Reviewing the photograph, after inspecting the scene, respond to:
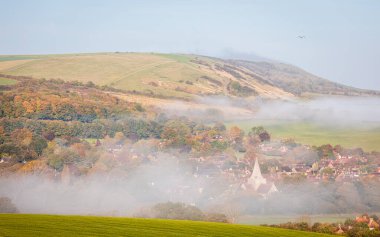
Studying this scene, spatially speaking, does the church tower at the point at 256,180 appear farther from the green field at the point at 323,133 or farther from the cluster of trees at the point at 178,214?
the green field at the point at 323,133

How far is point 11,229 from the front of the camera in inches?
1013

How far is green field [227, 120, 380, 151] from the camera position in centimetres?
10519

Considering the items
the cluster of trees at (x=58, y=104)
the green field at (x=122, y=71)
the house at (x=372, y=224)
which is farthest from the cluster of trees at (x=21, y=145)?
the house at (x=372, y=224)

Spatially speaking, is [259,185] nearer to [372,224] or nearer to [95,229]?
[372,224]

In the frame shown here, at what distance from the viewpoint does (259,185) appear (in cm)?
8319

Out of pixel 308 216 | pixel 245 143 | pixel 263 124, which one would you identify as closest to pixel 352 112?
pixel 263 124

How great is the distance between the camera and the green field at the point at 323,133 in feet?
345

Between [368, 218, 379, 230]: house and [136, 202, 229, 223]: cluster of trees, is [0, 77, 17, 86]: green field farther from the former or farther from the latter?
[368, 218, 379, 230]: house

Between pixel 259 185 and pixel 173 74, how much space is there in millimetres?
59129

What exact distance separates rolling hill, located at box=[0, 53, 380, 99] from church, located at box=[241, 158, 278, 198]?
137 ft

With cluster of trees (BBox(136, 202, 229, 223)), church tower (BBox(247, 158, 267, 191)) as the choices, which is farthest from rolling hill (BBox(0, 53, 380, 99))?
cluster of trees (BBox(136, 202, 229, 223))

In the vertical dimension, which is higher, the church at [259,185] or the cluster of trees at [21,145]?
the cluster of trees at [21,145]

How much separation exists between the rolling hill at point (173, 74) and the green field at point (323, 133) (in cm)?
1875

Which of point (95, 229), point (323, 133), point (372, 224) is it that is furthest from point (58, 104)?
point (95, 229)
